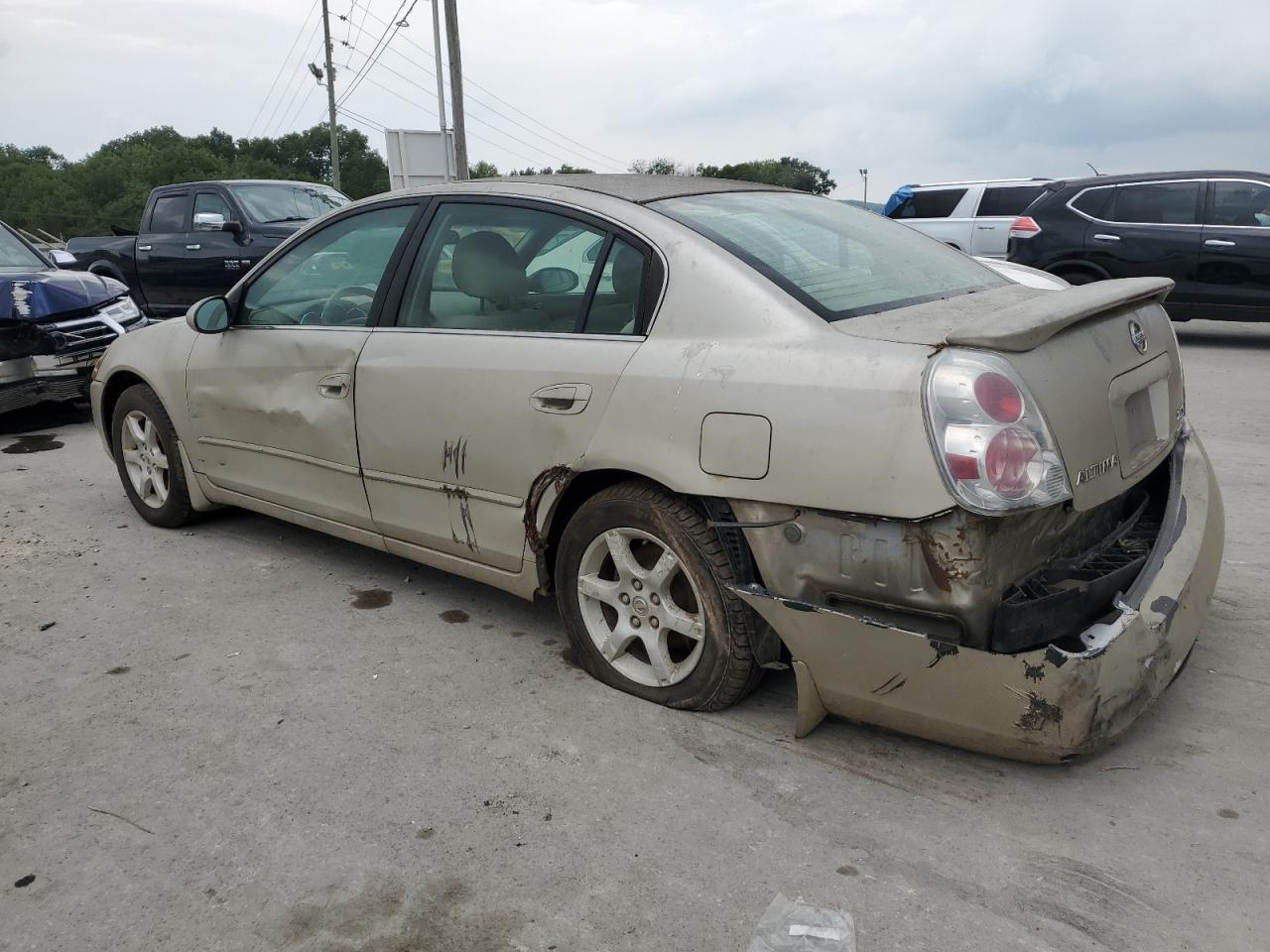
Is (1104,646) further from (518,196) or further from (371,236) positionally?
(371,236)

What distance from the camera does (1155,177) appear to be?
1050 cm

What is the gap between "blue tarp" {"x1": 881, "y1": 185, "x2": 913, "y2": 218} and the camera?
1419 centimetres

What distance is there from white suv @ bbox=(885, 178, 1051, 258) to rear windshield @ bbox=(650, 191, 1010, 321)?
32.8ft

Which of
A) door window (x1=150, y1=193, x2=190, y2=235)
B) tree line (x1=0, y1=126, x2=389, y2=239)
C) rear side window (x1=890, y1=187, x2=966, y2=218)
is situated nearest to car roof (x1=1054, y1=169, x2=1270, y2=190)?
rear side window (x1=890, y1=187, x2=966, y2=218)

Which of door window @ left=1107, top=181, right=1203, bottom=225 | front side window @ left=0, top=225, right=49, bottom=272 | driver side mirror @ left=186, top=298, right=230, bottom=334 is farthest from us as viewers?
door window @ left=1107, top=181, right=1203, bottom=225

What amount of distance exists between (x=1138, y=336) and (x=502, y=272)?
→ 196 centimetres

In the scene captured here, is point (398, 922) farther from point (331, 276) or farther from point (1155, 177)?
point (1155, 177)

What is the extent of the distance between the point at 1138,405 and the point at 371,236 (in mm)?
2724

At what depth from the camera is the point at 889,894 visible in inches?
90.4

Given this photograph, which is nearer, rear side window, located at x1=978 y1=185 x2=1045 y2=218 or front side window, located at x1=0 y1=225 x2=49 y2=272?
front side window, located at x1=0 y1=225 x2=49 y2=272

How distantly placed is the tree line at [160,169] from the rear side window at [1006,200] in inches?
1144

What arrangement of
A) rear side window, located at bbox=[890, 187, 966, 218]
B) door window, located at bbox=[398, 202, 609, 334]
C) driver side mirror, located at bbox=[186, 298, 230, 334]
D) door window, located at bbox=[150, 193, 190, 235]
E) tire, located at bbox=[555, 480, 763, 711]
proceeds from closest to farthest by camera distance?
tire, located at bbox=[555, 480, 763, 711] < door window, located at bbox=[398, 202, 609, 334] < driver side mirror, located at bbox=[186, 298, 230, 334] < door window, located at bbox=[150, 193, 190, 235] < rear side window, located at bbox=[890, 187, 966, 218]

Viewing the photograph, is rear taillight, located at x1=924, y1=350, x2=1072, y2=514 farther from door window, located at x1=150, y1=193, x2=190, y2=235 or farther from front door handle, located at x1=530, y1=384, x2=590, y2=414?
door window, located at x1=150, y1=193, x2=190, y2=235

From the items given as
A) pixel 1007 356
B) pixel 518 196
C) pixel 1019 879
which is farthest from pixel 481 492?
pixel 1019 879
